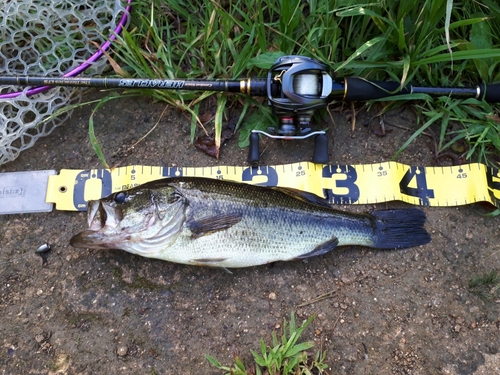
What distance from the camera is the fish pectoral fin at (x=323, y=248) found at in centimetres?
292

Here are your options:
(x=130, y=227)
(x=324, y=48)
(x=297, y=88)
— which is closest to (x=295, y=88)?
(x=297, y=88)

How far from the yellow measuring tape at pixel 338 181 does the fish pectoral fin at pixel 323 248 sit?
454 millimetres

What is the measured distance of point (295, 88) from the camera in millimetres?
2951

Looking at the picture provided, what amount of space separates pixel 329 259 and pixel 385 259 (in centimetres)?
44

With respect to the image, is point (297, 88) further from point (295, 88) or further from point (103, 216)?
point (103, 216)

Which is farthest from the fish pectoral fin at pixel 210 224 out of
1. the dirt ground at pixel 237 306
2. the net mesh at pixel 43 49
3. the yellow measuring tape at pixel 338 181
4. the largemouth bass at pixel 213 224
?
the net mesh at pixel 43 49

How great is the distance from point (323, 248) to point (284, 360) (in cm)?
83

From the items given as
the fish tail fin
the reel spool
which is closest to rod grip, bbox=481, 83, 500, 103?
the fish tail fin

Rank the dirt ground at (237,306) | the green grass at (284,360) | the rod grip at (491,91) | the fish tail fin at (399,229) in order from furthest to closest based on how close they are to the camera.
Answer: the rod grip at (491,91) < the fish tail fin at (399,229) < the dirt ground at (237,306) < the green grass at (284,360)

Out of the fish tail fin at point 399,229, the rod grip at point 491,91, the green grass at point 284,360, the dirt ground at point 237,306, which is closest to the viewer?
the green grass at point 284,360

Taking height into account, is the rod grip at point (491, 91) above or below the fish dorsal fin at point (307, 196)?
above

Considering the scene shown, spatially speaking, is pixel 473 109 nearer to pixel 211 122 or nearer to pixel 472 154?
pixel 472 154

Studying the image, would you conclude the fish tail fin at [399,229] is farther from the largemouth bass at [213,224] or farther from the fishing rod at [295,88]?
the fishing rod at [295,88]

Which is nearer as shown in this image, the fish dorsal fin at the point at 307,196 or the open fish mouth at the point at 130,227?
the open fish mouth at the point at 130,227
